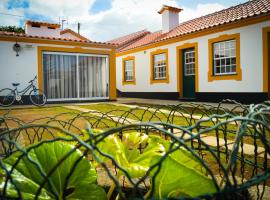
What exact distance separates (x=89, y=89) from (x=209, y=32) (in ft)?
21.4

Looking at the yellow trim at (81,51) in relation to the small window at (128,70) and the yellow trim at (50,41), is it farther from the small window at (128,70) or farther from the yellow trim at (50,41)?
the small window at (128,70)

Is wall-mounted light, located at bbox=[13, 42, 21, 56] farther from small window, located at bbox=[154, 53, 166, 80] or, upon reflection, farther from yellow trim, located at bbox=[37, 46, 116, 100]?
small window, located at bbox=[154, 53, 166, 80]

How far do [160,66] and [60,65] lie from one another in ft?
17.6

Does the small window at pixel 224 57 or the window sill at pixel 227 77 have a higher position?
the small window at pixel 224 57

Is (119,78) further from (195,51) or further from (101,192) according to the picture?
(101,192)

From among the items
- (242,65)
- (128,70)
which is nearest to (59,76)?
(128,70)

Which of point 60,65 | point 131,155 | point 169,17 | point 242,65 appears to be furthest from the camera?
point 169,17

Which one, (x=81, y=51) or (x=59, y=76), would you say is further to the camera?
(x=81, y=51)

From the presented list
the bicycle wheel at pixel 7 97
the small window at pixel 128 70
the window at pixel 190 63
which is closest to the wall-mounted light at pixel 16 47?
the bicycle wheel at pixel 7 97

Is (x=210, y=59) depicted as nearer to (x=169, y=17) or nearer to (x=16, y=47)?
(x=169, y=17)

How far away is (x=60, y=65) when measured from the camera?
12664 mm

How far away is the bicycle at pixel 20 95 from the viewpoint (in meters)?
10.7

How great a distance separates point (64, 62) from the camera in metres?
12.8

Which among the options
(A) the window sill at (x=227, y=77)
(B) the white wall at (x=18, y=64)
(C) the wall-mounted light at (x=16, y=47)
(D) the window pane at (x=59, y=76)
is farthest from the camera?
(D) the window pane at (x=59, y=76)
